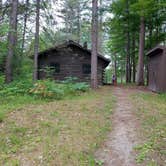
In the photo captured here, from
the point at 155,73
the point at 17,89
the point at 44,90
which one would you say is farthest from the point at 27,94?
the point at 155,73

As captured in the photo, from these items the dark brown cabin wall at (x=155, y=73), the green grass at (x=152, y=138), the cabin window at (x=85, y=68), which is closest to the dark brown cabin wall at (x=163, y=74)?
the dark brown cabin wall at (x=155, y=73)

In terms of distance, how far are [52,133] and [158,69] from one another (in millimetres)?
12081

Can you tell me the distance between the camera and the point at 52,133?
5.91 metres

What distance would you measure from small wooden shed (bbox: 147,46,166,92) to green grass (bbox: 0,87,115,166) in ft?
25.0

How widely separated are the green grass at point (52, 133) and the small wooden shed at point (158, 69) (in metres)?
7.61

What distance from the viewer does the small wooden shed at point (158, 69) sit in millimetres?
15141

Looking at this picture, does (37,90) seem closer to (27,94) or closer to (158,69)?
(27,94)

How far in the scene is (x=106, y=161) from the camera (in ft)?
15.4

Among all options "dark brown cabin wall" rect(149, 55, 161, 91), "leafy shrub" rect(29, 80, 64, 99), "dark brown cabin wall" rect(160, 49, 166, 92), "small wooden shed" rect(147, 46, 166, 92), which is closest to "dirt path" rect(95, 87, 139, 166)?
"leafy shrub" rect(29, 80, 64, 99)

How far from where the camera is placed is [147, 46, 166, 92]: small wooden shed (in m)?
15.1

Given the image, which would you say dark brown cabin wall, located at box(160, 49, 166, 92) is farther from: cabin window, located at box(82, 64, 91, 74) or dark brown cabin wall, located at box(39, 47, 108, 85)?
cabin window, located at box(82, 64, 91, 74)

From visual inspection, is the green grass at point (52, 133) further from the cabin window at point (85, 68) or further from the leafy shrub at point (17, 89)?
the cabin window at point (85, 68)

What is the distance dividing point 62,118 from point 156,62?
1132 centimetres

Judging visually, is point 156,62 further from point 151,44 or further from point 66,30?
point 66,30
